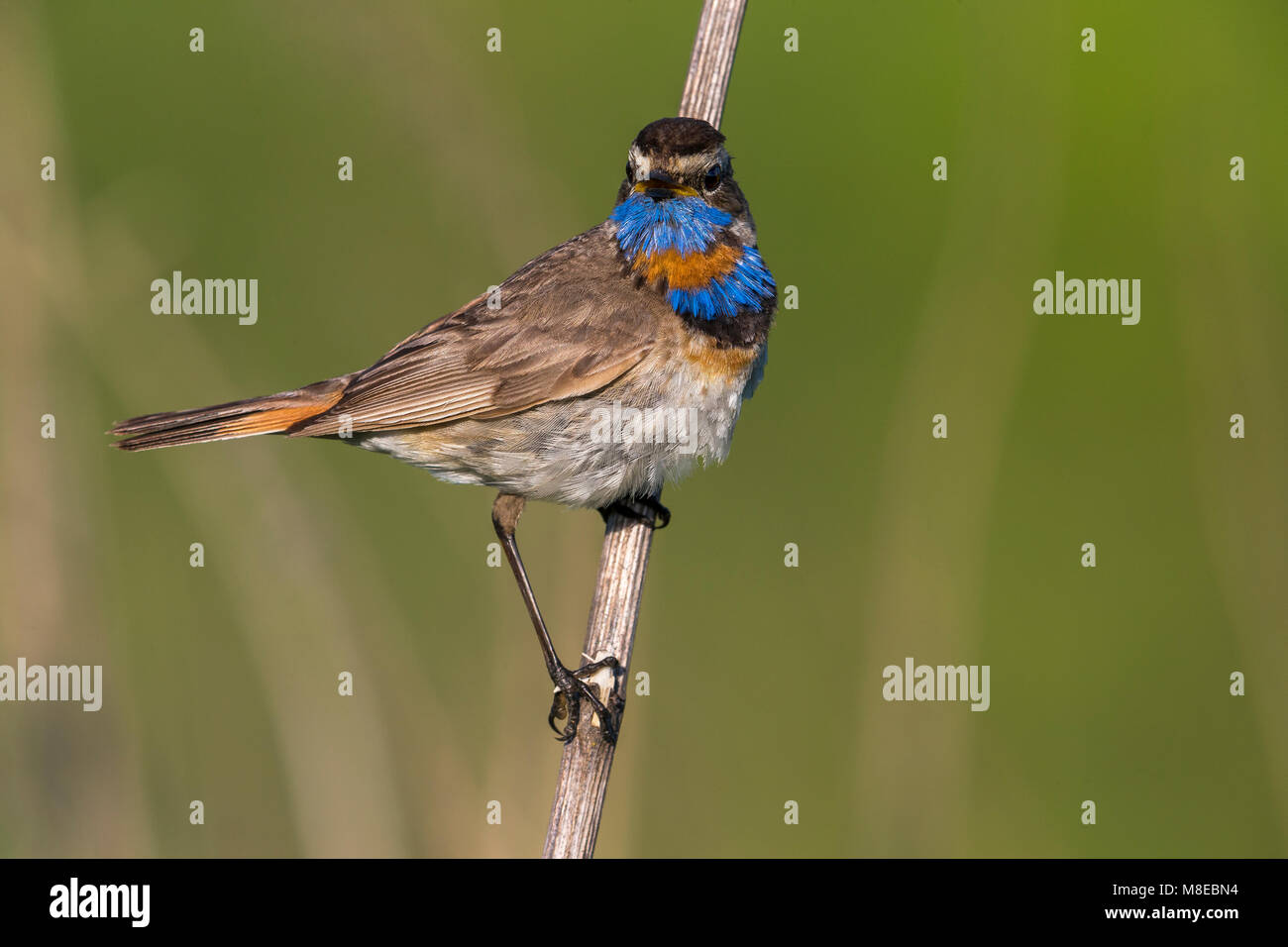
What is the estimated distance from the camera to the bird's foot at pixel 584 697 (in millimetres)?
4566

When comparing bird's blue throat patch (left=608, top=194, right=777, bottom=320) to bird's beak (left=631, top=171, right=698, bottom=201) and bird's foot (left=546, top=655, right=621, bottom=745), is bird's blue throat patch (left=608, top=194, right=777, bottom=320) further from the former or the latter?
bird's foot (left=546, top=655, right=621, bottom=745)

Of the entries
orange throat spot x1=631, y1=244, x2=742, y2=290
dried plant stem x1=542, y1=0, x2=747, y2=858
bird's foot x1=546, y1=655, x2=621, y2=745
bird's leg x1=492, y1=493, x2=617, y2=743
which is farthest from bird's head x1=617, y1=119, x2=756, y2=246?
bird's foot x1=546, y1=655, x2=621, y2=745

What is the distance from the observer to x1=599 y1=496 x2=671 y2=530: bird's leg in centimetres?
535

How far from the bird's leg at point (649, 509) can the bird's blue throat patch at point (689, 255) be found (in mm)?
914

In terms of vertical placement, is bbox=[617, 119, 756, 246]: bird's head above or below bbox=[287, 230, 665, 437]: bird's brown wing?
above

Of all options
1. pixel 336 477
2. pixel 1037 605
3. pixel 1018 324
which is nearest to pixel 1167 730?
pixel 1037 605

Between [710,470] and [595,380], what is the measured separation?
76.8 inches

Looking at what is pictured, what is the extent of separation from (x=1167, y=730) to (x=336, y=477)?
4.73 meters

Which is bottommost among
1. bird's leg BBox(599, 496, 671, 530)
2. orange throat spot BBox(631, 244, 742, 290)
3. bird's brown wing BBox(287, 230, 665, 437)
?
bird's leg BBox(599, 496, 671, 530)

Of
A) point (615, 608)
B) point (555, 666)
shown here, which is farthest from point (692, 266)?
point (555, 666)

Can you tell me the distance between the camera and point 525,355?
17.0 feet

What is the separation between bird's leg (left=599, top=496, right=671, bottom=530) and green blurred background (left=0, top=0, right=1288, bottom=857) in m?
0.38

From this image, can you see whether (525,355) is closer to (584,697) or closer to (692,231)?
(692,231)

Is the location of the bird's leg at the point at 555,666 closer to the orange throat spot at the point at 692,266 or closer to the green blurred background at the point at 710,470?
the green blurred background at the point at 710,470
